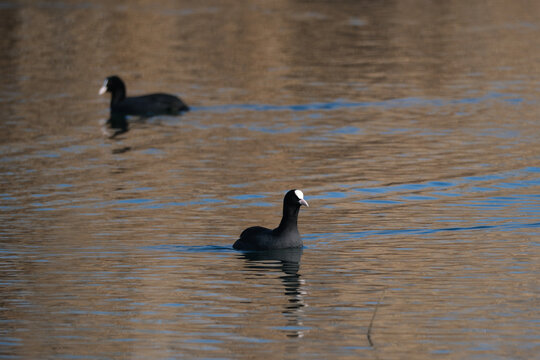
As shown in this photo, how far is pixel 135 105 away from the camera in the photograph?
30141mm

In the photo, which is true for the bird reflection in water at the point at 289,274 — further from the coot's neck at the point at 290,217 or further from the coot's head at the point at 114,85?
the coot's head at the point at 114,85

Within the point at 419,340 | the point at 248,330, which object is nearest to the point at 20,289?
the point at 248,330

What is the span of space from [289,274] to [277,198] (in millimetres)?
4964

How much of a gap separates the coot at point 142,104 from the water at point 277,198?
47cm

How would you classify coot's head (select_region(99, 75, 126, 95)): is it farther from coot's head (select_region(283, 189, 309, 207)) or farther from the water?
coot's head (select_region(283, 189, 309, 207))

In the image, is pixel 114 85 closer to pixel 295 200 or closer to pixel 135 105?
pixel 135 105

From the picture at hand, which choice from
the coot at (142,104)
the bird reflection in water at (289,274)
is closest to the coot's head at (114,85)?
the coot at (142,104)

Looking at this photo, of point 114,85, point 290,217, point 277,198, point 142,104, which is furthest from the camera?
point 114,85

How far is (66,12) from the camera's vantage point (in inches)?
2068

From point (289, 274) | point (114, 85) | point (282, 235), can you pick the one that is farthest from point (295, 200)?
point (114, 85)

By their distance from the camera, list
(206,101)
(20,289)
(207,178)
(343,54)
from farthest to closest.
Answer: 1. (343,54)
2. (206,101)
3. (207,178)
4. (20,289)

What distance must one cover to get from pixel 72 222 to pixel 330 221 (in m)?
3.79

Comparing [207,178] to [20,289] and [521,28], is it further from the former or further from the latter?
[521,28]

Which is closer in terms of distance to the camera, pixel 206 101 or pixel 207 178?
pixel 207 178
